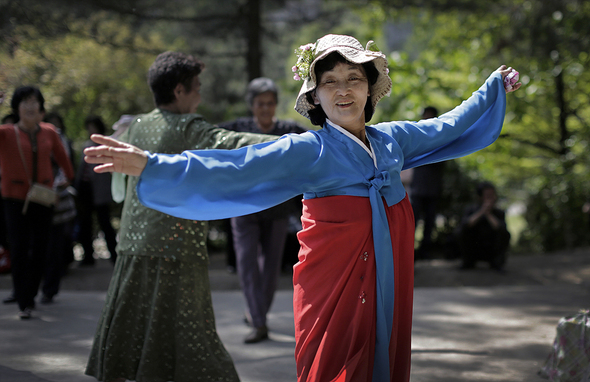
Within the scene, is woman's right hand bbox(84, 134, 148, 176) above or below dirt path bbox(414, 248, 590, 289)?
above

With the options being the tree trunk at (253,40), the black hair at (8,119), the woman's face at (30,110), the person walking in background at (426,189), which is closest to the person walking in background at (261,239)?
the woman's face at (30,110)

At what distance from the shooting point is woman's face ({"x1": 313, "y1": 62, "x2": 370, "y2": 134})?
252 cm

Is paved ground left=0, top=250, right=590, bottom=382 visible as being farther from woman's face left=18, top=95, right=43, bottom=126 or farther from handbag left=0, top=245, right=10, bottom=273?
woman's face left=18, top=95, right=43, bottom=126

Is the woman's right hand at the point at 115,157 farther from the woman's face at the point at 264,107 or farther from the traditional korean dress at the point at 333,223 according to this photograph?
the woman's face at the point at 264,107

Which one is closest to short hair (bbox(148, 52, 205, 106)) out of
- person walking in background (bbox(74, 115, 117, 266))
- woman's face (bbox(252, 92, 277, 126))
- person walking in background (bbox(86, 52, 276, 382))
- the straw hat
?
person walking in background (bbox(86, 52, 276, 382))

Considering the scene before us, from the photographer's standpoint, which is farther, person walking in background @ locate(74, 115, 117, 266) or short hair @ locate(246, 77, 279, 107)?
person walking in background @ locate(74, 115, 117, 266)

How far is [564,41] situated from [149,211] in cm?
894

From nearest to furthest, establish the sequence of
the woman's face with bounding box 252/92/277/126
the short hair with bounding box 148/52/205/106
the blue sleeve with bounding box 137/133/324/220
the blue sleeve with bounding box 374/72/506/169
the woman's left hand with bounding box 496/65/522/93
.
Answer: the blue sleeve with bounding box 137/133/324/220 → the blue sleeve with bounding box 374/72/506/169 → the woman's left hand with bounding box 496/65/522/93 → the short hair with bounding box 148/52/205/106 → the woman's face with bounding box 252/92/277/126

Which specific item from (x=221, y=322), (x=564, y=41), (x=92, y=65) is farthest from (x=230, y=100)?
(x=221, y=322)

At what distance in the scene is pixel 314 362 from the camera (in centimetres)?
238

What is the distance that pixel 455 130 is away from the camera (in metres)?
2.88

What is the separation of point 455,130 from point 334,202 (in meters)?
0.85

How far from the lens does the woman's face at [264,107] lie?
5.19m

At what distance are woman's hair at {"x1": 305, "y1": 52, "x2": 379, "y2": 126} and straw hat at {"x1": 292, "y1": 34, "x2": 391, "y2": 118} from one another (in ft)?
0.08
